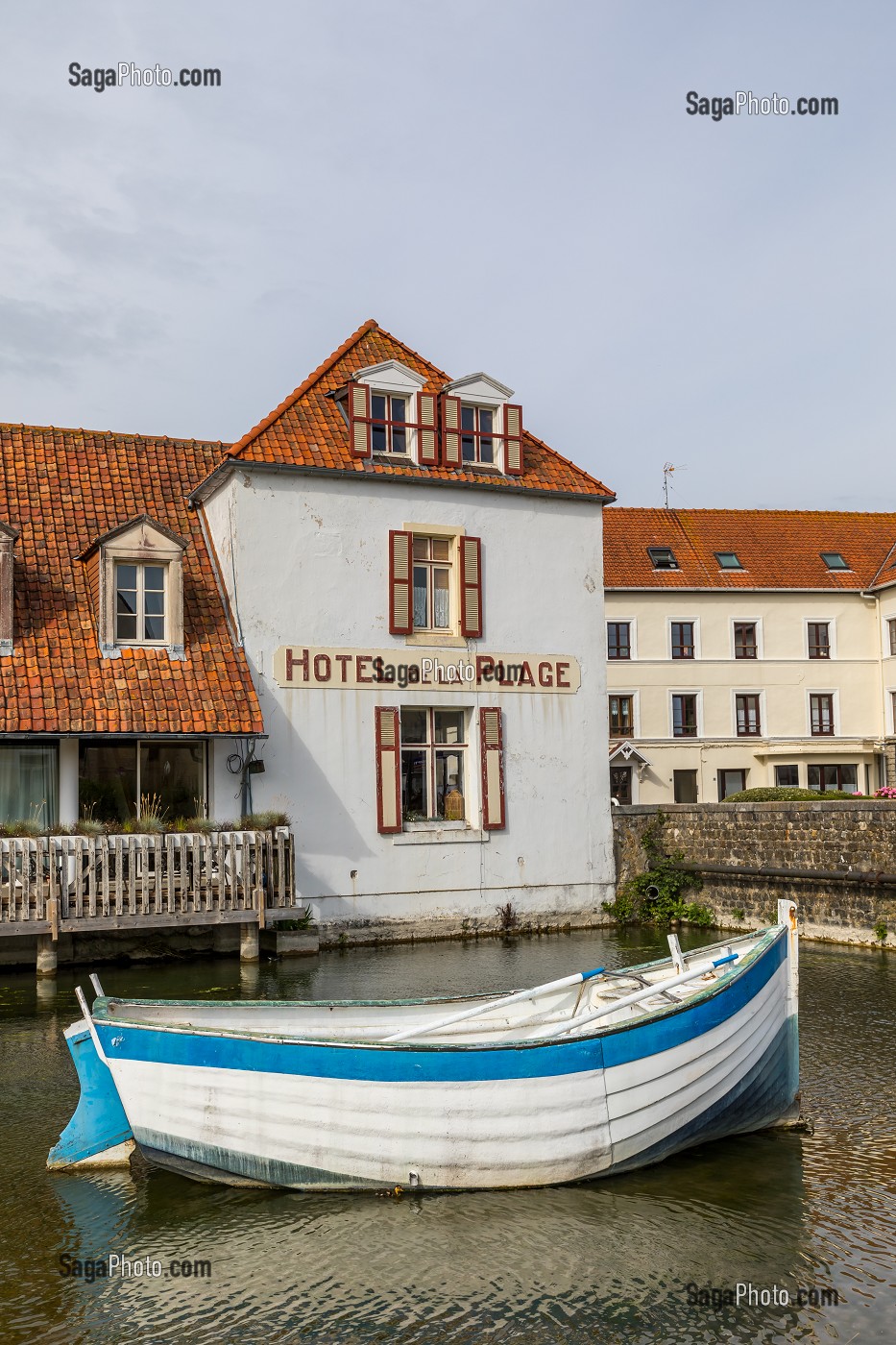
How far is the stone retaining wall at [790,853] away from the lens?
1750cm

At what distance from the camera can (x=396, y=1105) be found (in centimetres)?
786

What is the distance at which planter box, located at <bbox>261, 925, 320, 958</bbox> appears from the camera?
18.2 metres

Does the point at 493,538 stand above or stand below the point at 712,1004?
above

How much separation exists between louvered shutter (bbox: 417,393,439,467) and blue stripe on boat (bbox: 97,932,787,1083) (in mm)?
13986

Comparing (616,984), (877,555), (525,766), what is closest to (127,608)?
(525,766)

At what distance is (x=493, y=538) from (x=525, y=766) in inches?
156

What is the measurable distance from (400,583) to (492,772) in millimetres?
3515

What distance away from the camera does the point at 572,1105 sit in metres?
8.04

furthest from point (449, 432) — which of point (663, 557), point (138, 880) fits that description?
point (663, 557)

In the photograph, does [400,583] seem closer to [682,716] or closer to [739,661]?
[682,716]

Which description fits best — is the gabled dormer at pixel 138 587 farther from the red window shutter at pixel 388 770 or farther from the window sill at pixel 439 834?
the window sill at pixel 439 834

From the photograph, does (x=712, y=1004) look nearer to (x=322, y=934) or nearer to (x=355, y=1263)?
(x=355, y=1263)

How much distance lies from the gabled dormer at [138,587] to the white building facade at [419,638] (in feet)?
3.61

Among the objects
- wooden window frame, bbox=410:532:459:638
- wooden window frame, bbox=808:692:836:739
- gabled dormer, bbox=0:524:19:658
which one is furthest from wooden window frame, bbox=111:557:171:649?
wooden window frame, bbox=808:692:836:739
